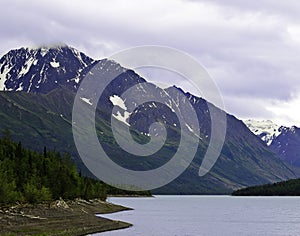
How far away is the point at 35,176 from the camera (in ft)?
433

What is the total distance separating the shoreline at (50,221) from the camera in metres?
83.8

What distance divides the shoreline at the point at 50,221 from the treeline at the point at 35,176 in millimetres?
2783

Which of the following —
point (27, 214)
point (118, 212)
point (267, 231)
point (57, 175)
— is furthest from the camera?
point (118, 212)

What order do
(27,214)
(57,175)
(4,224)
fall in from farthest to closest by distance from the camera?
(57,175)
(27,214)
(4,224)

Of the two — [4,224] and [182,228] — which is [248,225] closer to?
[182,228]

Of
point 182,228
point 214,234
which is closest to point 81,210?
point 182,228

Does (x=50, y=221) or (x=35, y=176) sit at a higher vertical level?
(x=35, y=176)

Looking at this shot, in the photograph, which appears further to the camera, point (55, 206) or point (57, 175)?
point (57, 175)

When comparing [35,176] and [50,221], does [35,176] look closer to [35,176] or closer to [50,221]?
[35,176]

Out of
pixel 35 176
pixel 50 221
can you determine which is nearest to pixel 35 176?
pixel 35 176

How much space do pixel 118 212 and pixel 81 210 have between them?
1593 inches

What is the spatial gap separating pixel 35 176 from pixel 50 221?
113 feet

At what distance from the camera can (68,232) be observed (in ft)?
289

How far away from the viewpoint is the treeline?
115m
